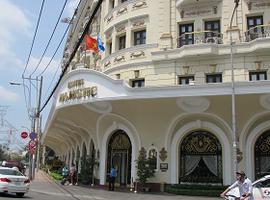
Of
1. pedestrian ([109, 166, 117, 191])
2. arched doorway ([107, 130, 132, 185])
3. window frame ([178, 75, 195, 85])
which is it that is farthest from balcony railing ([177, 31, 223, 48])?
pedestrian ([109, 166, 117, 191])

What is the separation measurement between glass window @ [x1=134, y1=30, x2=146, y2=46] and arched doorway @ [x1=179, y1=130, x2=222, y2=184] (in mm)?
7306

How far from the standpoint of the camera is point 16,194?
21281 millimetres

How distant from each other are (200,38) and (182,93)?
5.21m

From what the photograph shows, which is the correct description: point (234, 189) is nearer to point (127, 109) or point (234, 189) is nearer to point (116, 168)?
point (127, 109)

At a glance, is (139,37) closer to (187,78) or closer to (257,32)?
(187,78)

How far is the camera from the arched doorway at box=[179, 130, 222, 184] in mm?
24406

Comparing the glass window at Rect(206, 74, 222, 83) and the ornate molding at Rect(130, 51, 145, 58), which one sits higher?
the ornate molding at Rect(130, 51, 145, 58)

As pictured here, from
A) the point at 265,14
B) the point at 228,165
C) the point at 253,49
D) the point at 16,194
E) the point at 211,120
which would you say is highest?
the point at 265,14

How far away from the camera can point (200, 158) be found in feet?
81.5

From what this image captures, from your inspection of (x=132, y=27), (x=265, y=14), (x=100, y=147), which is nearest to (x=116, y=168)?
(x=100, y=147)

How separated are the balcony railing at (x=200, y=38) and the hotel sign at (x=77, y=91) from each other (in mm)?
6249

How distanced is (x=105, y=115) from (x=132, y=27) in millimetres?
6291

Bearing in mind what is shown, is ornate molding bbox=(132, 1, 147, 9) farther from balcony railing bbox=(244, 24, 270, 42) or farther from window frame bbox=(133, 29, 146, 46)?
balcony railing bbox=(244, 24, 270, 42)

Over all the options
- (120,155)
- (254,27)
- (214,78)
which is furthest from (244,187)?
(120,155)
